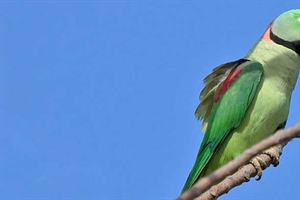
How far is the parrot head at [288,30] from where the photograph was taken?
446cm

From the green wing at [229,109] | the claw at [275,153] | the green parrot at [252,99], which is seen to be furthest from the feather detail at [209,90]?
the claw at [275,153]

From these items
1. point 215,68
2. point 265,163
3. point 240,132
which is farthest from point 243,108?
point 265,163

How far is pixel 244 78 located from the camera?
14.2 ft

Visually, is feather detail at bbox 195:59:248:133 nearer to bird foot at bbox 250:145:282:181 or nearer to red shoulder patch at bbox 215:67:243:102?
red shoulder patch at bbox 215:67:243:102

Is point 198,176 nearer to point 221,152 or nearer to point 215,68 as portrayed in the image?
point 221,152

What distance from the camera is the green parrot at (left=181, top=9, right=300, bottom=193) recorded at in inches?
164

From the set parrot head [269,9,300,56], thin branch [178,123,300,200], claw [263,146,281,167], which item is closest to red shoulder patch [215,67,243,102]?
parrot head [269,9,300,56]

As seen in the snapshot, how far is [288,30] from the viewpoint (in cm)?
448

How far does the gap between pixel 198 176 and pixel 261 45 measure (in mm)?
1123

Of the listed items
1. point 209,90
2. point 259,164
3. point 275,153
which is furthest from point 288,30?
point 259,164

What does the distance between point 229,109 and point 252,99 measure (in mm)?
174

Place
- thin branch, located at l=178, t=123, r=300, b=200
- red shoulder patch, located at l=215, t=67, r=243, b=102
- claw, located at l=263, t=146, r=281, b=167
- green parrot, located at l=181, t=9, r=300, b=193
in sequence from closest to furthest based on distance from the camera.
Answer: thin branch, located at l=178, t=123, r=300, b=200, claw, located at l=263, t=146, r=281, b=167, green parrot, located at l=181, t=9, r=300, b=193, red shoulder patch, located at l=215, t=67, r=243, b=102

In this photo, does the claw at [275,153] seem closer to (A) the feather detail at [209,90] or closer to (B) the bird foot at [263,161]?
(B) the bird foot at [263,161]

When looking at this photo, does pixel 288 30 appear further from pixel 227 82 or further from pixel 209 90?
pixel 209 90
